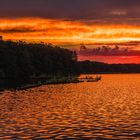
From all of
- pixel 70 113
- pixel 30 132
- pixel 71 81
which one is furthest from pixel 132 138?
pixel 71 81

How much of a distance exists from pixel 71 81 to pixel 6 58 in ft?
102

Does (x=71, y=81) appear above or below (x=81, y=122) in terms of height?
above

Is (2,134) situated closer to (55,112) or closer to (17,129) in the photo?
(17,129)

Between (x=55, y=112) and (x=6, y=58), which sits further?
(x=6, y=58)

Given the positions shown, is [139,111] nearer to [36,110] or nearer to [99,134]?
[36,110]

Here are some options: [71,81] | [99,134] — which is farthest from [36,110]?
[71,81]

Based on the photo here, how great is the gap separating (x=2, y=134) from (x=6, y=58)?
153816 millimetres

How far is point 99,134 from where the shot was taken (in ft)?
150

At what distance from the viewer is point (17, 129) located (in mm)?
49156

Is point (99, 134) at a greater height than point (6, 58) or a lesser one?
lesser

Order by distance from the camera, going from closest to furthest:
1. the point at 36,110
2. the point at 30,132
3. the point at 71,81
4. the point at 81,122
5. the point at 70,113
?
the point at 30,132, the point at 81,122, the point at 70,113, the point at 36,110, the point at 71,81

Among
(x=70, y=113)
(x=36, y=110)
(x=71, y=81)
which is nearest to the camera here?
(x=70, y=113)

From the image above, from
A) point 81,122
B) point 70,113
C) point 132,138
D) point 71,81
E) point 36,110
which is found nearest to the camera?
point 132,138

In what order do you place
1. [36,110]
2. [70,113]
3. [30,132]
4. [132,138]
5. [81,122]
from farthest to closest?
1. [36,110]
2. [70,113]
3. [81,122]
4. [30,132]
5. [132,138]
